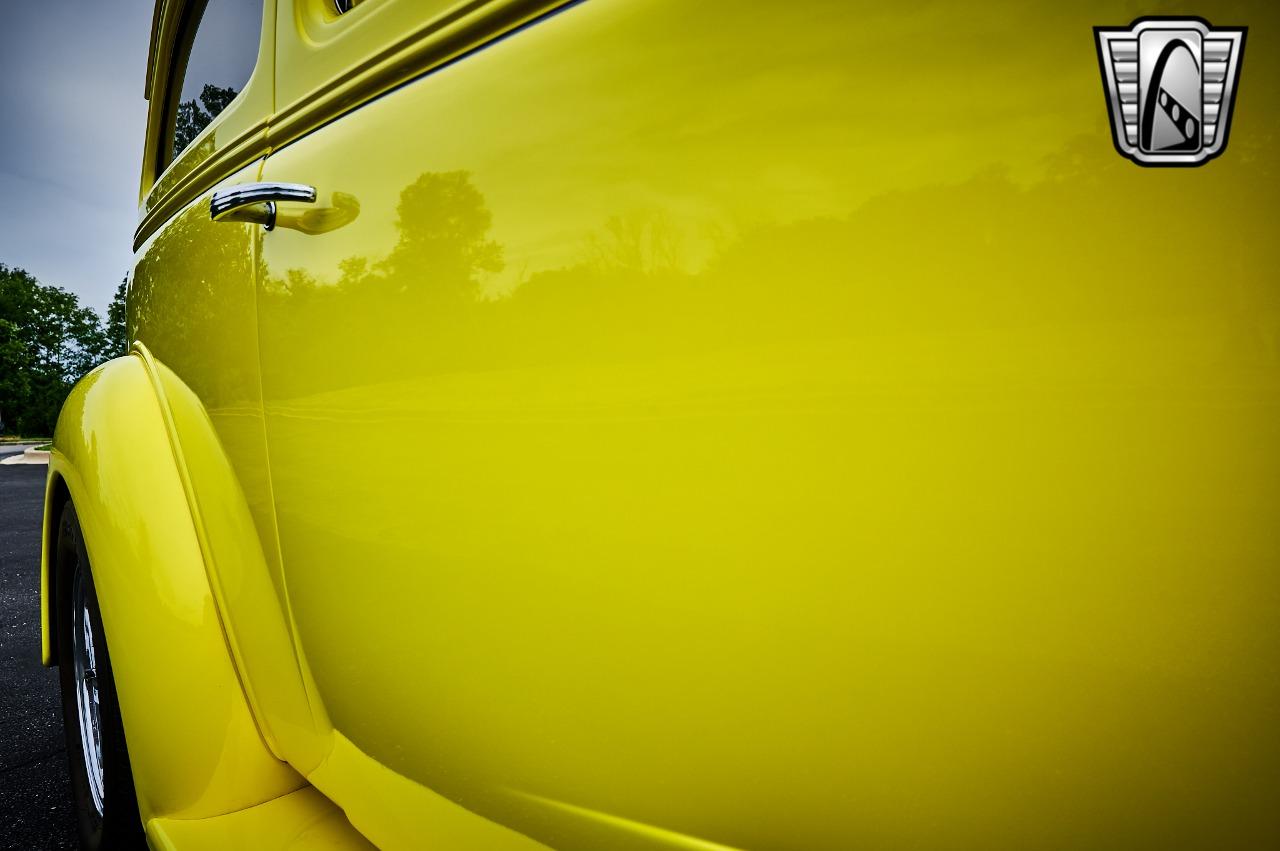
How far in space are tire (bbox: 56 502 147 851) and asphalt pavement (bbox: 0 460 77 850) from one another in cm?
28

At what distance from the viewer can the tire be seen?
1.29 meters

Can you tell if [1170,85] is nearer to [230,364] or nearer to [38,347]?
[230,364]

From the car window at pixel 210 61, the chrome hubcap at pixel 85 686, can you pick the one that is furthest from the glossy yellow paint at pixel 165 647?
the car window at pixel 210 61

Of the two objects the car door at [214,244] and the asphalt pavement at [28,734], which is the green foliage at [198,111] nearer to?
the car door at [214,244]

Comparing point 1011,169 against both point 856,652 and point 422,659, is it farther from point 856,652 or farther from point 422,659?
point 422,659

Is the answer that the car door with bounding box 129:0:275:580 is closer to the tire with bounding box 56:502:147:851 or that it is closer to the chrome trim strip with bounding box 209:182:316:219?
the chrome trim strip with bounding box 209:182:316:219

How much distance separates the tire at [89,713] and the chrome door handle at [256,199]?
0.77m

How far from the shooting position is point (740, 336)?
2.02ft

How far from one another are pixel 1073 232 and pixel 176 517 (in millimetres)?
1310

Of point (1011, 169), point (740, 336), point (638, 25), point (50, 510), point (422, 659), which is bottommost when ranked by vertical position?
point (422, 659)

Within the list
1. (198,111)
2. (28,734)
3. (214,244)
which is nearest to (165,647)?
(214,244)

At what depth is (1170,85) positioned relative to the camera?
0.49 m

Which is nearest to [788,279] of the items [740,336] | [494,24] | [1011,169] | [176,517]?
[740,336]

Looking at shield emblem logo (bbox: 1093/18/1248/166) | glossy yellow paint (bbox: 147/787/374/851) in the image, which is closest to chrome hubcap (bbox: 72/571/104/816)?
glossy yellow paint (bbox: 147/787/374/851)
